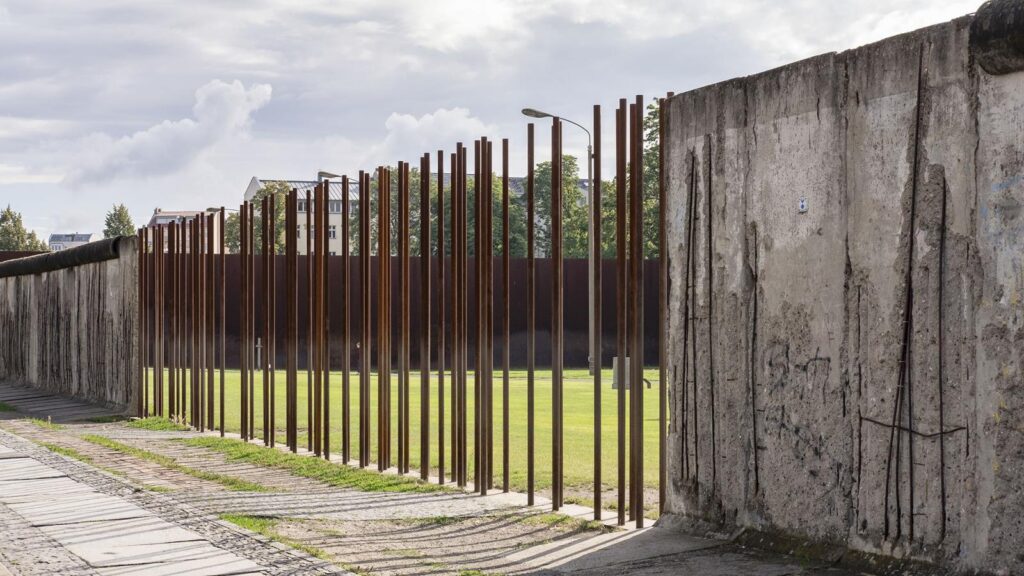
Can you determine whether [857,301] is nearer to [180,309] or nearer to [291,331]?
[291,331]

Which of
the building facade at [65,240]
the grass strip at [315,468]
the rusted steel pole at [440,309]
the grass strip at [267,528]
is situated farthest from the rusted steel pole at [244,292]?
the building facade at [65,240]

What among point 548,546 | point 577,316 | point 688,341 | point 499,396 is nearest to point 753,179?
point 688,341

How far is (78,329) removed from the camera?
17.7 metres

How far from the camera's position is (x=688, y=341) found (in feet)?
21.9

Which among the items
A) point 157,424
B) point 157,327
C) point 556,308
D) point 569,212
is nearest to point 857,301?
point 556,308

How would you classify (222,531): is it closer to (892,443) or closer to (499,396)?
(892,443)

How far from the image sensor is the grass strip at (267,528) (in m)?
6.09

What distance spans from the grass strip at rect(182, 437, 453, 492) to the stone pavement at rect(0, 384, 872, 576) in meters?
0.18

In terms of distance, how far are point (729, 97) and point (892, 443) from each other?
200 centimetres

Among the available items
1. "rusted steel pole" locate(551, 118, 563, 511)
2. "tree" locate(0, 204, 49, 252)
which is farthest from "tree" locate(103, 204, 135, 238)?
"rusted steel pole" locate(551, 118, 563, 511)

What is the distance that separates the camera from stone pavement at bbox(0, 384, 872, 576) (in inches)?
227

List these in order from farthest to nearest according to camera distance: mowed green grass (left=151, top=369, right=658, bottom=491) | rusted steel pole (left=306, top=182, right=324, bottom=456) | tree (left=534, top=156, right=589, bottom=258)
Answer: tree (left=534, top=156, right=589, bottom=258), rusted steel pole (left=306, top=182, right=324, bottom=456), mowed green grass (left=151, top=369, right=658, bottom=491)

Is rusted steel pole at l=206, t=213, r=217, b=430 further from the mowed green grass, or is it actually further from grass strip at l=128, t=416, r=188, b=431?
grass strip at l=128, t=416, r=188, b=431

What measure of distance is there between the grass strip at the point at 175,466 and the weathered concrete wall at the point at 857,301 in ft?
10.8
